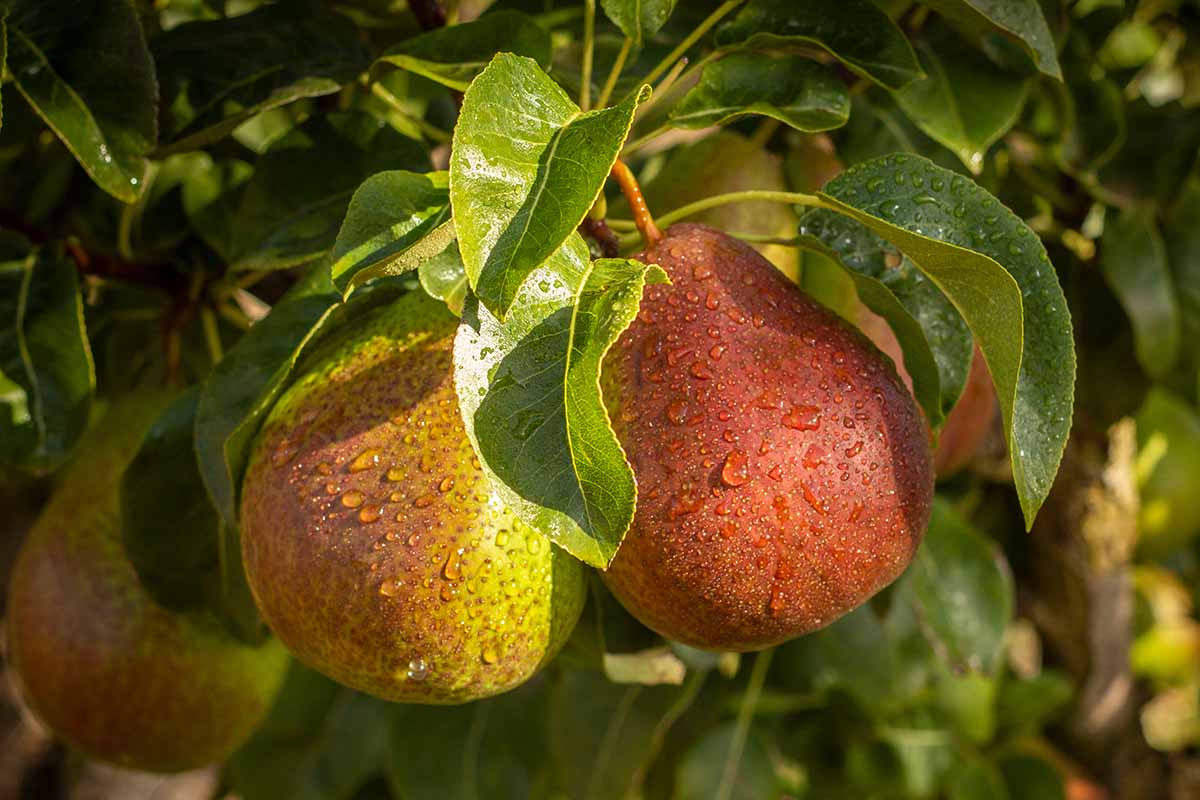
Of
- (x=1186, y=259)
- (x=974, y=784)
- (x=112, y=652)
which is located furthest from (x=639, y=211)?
(x=974, y=784)

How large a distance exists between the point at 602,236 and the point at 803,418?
0.57ft

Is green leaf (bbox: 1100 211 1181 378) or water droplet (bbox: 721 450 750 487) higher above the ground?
water droplet (bbox: 721 450 750 487)

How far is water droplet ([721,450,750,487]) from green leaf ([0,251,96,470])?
0.50 meters

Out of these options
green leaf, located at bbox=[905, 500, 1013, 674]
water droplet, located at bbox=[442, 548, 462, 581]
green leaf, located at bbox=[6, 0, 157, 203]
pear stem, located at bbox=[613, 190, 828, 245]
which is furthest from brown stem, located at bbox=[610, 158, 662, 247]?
green leaf, located at bbox=[905, 500, 1013, 674]

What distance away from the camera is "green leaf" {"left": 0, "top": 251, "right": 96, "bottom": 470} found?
84 centimetres

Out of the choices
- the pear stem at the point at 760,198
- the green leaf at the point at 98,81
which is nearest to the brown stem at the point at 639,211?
the pear stem at the point at 760,198

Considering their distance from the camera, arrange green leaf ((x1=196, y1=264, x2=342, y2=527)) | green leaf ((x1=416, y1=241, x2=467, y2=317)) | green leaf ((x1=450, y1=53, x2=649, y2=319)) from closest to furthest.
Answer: green leaf ((x1=450, y1=53, x2=649, y2=319)), green leaf ((x1=416, y1=241, x2=467, y2=317)), green leaf ((x1=196, y1=264, x2=342, y2=527))

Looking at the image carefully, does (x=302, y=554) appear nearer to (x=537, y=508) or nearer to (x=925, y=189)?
(x=537, y=508)

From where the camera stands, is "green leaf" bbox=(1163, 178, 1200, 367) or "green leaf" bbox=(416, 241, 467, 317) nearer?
"green leaf" bbox=(416, 241, 467, 317)

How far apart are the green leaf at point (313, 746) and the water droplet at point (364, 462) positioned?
808mm

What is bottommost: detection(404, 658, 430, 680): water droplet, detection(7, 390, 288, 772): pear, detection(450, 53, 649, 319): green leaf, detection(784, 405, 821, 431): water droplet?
detection(7, 390, 288, 772): pear

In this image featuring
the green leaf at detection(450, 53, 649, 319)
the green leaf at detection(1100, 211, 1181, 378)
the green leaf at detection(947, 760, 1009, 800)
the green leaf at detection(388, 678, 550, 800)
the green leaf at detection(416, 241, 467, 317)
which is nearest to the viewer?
the green leaf at detection(450, 53, 649, 319)

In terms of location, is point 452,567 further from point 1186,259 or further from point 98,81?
point 1186,259

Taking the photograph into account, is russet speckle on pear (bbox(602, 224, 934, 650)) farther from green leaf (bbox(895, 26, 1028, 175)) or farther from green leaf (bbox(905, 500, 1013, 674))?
green leaf (bbox(905, 500, 1013, 674))
